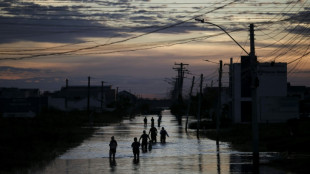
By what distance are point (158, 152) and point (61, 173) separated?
12845mm

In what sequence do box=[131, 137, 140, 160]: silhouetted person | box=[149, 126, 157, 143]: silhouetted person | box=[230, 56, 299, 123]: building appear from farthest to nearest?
1. box=[230, 56, 299, 123]: building
2. box=[149, 126, 157, 143]: silhouetted person
3. box=[131, 137, 140, 160]: silhouetted person

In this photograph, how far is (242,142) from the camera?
156ft

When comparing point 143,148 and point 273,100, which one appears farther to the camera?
point 273,100

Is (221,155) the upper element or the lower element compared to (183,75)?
lower

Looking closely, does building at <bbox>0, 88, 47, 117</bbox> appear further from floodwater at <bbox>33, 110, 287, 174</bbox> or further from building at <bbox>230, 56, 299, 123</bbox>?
building at <bbox>230, 56, 299, 123</bbox>

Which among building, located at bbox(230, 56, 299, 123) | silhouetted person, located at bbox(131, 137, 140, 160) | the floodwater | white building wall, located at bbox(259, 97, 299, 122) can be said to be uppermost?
building, located at bbox(230, 56, 299, 123)

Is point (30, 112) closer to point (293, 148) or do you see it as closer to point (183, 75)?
point (293, 148)

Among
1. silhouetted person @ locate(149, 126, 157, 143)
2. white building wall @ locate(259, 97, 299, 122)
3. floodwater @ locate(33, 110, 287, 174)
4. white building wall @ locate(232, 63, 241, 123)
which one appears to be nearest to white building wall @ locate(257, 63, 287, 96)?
white building wall @ locate(232, 63, 241, 123)

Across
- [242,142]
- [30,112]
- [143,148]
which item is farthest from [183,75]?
[143,148]

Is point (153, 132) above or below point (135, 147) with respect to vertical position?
above

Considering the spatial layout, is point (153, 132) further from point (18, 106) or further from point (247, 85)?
point (247, 85)

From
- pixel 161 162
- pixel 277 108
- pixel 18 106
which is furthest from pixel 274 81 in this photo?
pixel 161 162

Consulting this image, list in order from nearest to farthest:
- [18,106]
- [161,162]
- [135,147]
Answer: [161,162] → [135,147] → [18,106]

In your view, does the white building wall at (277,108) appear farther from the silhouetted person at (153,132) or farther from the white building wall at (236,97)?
the silhouetted person at (153,132)
